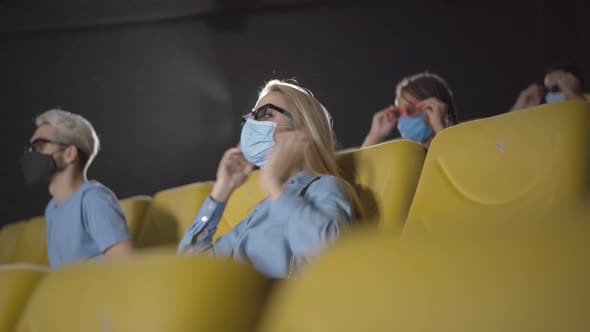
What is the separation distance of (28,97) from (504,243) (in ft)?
15.0

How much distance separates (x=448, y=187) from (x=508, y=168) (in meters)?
0.16

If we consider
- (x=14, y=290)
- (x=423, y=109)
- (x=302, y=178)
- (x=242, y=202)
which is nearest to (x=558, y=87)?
(x=423, y=109)

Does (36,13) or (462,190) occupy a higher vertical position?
(36,13)

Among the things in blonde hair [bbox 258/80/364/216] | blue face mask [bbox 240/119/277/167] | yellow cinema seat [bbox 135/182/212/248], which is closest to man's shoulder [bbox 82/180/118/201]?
yellow cinema seat [bbox 135/182/212/248]

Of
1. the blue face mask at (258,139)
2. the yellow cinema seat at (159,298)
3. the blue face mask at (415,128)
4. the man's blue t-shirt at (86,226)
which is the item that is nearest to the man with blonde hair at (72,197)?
the man's blue t-shirt at (86,226)

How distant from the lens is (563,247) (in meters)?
0.31

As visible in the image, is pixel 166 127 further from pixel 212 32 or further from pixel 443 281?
pixel 443 281

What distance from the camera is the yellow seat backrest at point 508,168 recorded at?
3.65ft

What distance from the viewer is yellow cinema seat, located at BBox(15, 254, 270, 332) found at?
414 millimetres

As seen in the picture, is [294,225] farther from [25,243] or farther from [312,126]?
[25,243]

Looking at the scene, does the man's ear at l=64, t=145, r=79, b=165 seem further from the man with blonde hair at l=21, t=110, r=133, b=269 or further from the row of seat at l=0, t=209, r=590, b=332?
the row of seat at l=0, t=209, r=590, b=332

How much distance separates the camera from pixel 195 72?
4445 millimetres

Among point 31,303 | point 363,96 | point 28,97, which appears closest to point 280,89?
point 31,303

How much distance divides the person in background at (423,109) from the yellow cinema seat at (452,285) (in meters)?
2.07
